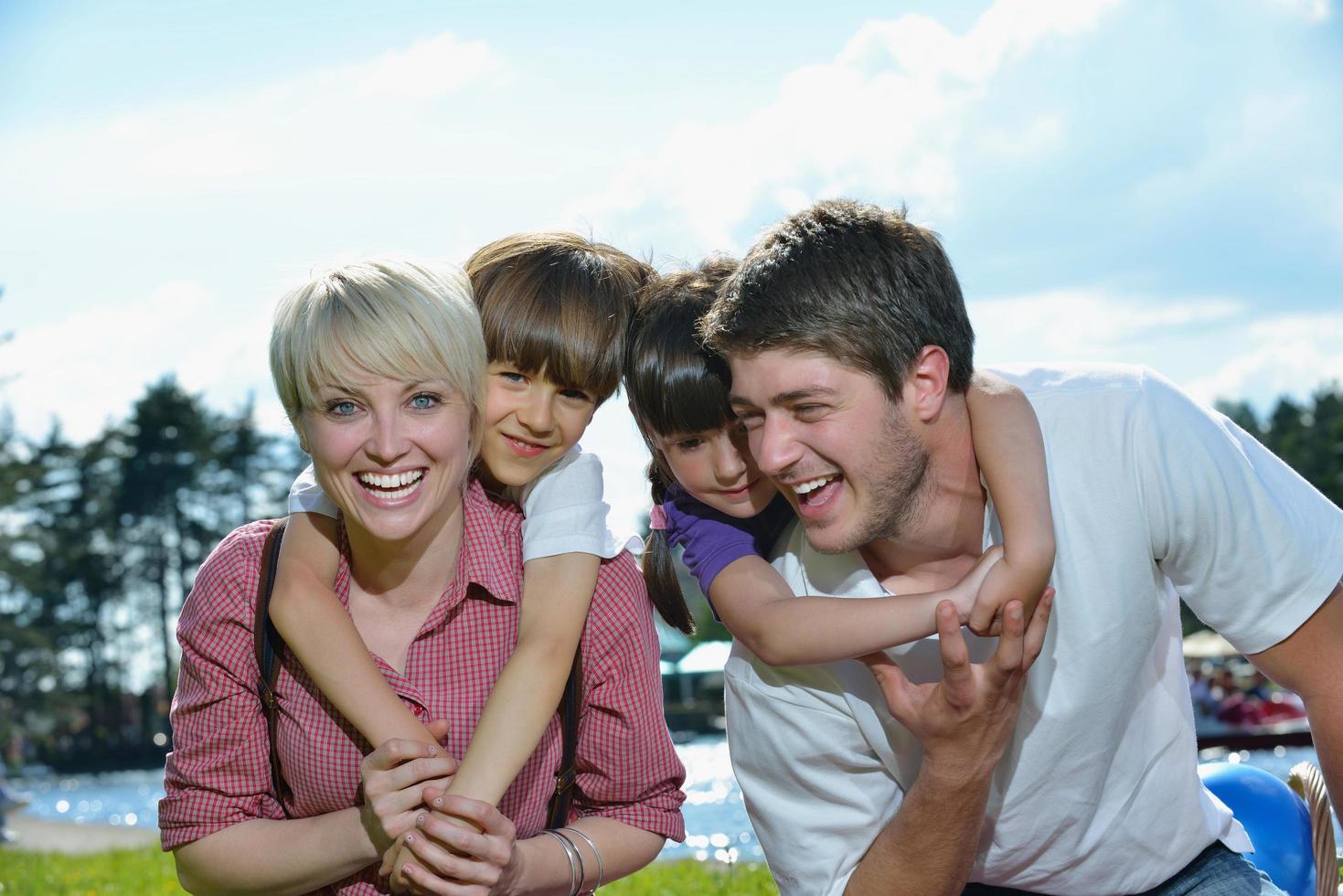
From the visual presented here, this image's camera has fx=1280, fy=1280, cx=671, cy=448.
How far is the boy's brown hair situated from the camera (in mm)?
3188

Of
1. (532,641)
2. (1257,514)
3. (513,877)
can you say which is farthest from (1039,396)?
(513,877)

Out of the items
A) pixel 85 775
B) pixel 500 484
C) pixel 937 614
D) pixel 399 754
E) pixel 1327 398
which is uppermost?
pixel 500 484

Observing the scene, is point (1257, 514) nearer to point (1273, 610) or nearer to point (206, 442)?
point (1273, 610)

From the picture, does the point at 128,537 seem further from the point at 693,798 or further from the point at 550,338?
the point at 550,338

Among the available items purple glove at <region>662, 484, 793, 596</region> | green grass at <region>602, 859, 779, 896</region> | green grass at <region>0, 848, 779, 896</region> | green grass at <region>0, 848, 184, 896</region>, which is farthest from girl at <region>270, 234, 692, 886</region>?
green grass at <region>0, 848, 184, 896</region>

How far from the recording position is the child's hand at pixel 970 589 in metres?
2.58

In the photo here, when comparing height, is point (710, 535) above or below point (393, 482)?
below

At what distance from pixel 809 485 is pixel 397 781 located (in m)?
1.06

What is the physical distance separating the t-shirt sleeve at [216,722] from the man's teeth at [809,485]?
4.17 feet

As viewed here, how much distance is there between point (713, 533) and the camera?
10.3 ft

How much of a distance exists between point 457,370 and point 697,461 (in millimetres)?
725

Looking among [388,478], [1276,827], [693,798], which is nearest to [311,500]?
[388,478]

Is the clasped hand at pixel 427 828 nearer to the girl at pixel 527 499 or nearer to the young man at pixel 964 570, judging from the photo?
the girl at pixel 527 499

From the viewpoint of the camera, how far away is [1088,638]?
281 cm
